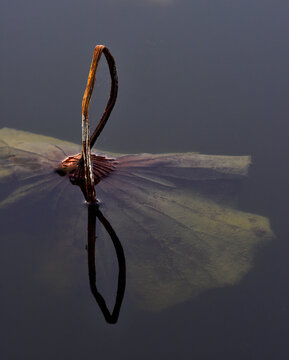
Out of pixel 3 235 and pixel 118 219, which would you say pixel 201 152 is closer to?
pixel 118 219

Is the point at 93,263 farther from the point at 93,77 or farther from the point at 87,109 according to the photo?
the point at 93,77

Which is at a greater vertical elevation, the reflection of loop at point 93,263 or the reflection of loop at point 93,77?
the reflection of loop at point 93,77

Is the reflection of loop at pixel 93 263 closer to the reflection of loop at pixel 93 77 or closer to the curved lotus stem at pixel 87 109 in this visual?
the curved lotus stem at pixel 87 109

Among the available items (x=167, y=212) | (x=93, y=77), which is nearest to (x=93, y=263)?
(x=167, y=212)

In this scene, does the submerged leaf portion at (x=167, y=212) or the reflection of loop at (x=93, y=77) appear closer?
the reflection of loop at (x=93, y=77)

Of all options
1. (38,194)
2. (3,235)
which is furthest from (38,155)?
(3,235)

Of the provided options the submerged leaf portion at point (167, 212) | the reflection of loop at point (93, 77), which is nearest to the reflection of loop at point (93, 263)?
the submerged leaf portion at point (167, 212)
